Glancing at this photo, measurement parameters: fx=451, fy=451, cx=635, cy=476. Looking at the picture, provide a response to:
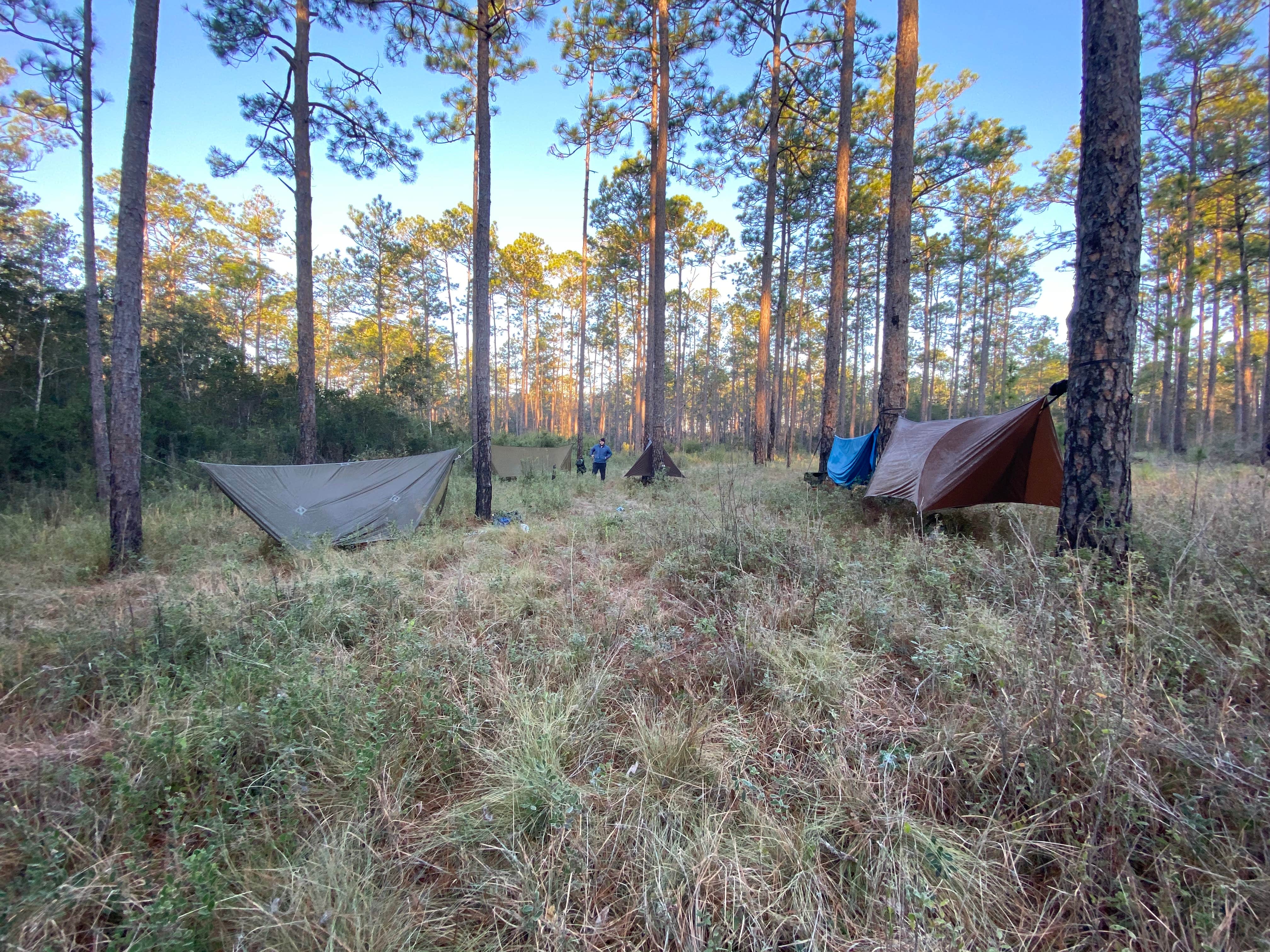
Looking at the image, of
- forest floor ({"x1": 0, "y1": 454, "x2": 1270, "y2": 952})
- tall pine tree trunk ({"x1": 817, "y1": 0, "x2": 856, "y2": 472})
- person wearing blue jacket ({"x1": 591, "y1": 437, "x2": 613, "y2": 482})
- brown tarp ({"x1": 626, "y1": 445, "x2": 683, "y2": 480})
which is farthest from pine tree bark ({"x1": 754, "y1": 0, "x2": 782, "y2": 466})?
forest floor ({"x1": 0, "y1": 454, "x2": 1270, "y2": 952})

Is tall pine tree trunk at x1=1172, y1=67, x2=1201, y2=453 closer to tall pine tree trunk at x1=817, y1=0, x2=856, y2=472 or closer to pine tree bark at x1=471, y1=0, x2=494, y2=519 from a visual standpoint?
tall pine tree trunk at x1=817, y1=0, x2=856, y2=472

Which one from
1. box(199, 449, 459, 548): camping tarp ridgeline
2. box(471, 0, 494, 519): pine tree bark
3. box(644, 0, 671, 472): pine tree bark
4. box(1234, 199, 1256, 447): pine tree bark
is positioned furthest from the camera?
box(1234, 199, 1256, 447): pine tree bark

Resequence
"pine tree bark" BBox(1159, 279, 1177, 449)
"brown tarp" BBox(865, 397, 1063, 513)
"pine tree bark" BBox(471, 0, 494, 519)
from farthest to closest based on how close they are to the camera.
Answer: "pine tree bark" BBox(1159, 279, 1177, 449)
"pine tree bark" BBox(471, 0, 494, 519)
"brown tarp" BBox(865, 397, 1063, 513)

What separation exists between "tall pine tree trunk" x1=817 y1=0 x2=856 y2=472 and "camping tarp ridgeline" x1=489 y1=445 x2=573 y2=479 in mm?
6925

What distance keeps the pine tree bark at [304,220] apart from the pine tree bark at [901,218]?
8103 mm

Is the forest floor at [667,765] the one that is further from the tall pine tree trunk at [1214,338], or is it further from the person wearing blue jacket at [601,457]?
the tall pine tree trunk at [1214,338]

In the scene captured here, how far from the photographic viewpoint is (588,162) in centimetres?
1355

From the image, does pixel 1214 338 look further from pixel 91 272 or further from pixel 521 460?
pixel 91 272

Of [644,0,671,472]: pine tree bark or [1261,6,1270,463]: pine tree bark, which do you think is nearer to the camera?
[1261,6,1270,463]: pine tree bark

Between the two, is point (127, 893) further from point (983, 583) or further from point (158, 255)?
point (158, 255)

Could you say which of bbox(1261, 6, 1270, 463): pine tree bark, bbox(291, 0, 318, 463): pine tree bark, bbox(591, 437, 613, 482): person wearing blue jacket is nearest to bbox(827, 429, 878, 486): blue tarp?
bbox(591, 437, 613, 482): person wearing blue jacket

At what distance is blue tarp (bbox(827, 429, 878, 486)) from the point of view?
6891mm

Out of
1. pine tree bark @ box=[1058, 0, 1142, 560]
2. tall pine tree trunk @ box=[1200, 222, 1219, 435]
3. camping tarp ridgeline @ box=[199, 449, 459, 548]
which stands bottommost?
camping tarp ridgeline @ box=[199, 449, 459, 548]

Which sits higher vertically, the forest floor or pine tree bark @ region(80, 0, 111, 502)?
pine tree bark @ region(80, 0, 111, 502)
